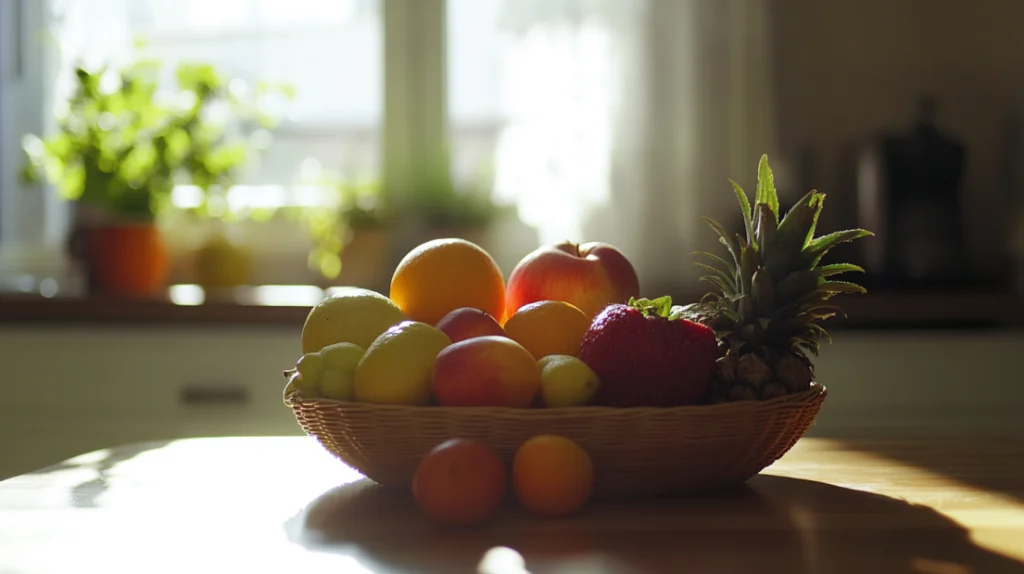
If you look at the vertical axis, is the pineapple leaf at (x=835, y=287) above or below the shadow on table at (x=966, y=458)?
above

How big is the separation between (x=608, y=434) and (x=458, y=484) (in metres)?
0.12

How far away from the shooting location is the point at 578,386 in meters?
0.76

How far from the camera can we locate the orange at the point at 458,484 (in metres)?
0.68

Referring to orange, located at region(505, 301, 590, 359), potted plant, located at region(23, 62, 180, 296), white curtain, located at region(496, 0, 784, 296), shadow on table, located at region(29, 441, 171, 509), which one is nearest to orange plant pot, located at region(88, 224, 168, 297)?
potted plant, located at region(23, 62, 180, 296)

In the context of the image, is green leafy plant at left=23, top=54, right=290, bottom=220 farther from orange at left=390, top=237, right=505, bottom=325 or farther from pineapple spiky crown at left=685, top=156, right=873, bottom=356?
pineapple spiky crown at left=685, top=156, right=873, bottom=356

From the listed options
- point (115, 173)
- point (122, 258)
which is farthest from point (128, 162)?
point (122, 258)

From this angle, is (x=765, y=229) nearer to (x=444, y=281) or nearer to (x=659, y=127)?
(x=444, y=281)

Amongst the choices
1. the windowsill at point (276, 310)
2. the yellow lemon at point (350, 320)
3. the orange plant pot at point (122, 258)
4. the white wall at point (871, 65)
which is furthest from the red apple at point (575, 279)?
the white wall at point (871, 65)

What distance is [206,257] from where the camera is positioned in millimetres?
2535

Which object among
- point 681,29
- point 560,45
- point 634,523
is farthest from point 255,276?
point 634,523

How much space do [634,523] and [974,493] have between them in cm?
30

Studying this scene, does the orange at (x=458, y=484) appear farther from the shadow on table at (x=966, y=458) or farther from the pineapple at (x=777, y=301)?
the shadow on table at (x=966, y=458)

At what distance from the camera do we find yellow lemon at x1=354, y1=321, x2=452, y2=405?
77cm

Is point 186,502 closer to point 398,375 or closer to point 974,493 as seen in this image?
point 398,375
